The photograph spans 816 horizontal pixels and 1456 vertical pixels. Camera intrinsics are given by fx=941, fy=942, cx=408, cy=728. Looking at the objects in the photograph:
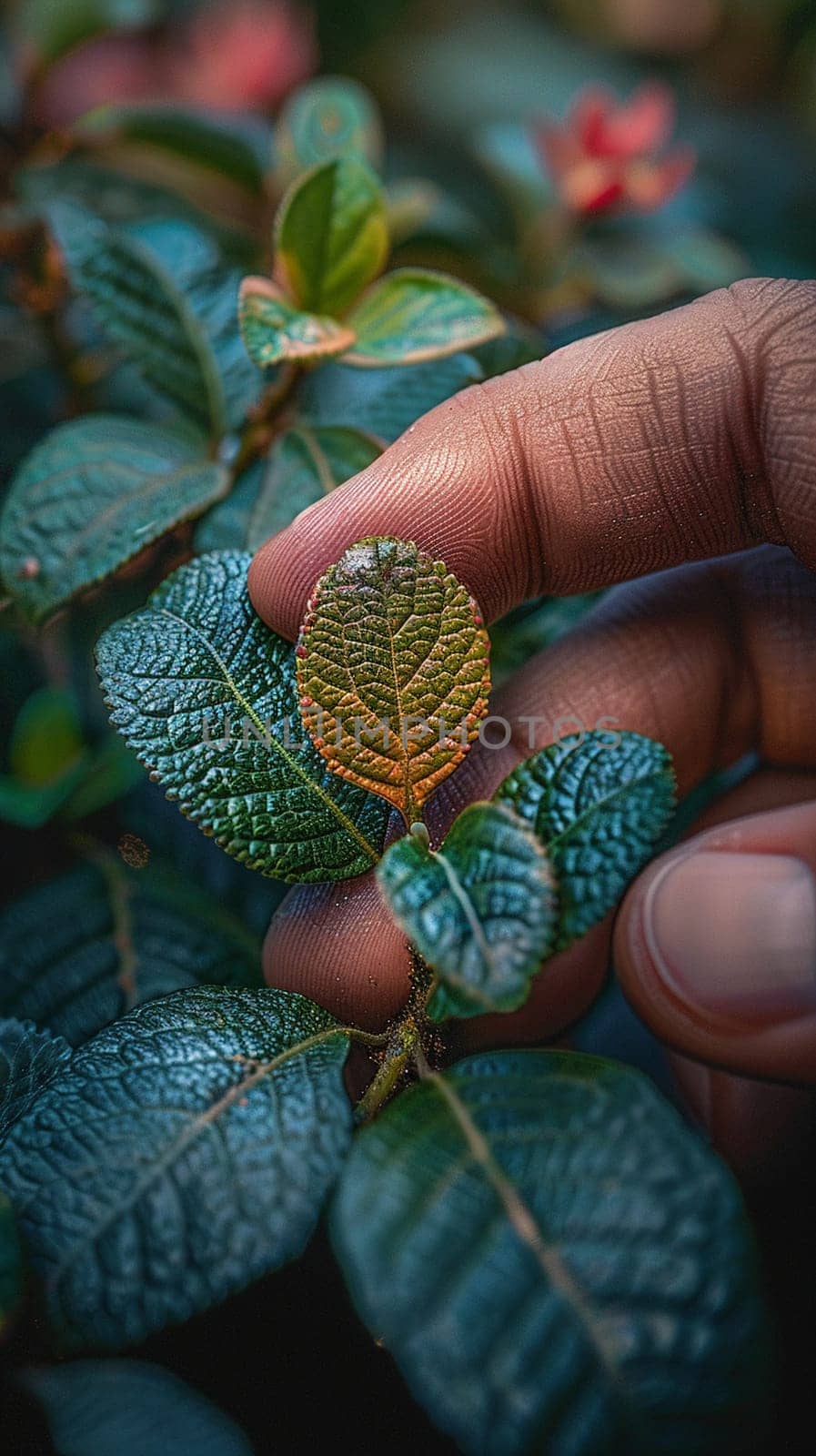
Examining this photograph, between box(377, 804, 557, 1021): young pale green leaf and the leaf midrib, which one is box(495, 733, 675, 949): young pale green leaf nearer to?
box(377, 804, 557, 1021): young pale green leaf

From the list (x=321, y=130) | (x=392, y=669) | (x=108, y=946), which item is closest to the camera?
(x=392, y=669)

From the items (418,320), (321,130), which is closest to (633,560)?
(418,320)

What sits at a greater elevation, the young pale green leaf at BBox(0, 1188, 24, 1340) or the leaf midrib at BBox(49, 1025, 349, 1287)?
the young pale green leaf at BBox(0, 1188, 24, 1340)

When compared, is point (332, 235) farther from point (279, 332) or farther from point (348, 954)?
point (348, 954)

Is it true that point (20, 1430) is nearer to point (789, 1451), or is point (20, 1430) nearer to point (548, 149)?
point (789, 1451)

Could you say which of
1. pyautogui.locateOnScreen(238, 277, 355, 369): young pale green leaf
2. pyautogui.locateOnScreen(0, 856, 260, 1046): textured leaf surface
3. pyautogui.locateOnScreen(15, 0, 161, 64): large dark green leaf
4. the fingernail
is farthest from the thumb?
pyautogui.locateOnScreen(15, 0, 161, 64): large dark green leaf

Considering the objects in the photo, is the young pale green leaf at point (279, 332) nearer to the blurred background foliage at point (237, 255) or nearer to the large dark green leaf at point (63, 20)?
the blurred background foliage at point (237, 255)

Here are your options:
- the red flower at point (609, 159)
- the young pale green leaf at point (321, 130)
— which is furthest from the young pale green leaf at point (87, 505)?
the red flower at point (609, 159)
